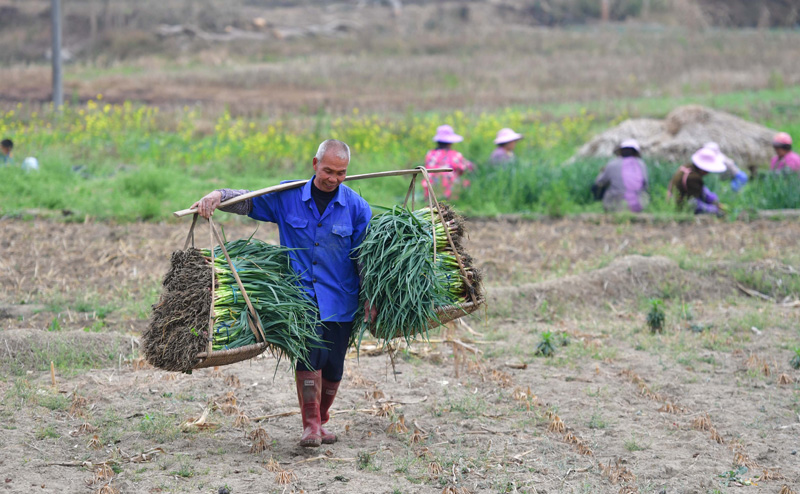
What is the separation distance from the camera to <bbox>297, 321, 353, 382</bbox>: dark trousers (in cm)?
433

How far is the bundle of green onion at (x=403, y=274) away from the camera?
4.29m

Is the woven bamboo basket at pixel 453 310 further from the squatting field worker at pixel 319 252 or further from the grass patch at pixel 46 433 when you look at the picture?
the grass patch at pixel 46 433

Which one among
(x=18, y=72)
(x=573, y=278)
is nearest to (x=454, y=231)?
(x=573, y=278)

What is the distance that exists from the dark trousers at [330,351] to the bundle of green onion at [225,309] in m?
0.06

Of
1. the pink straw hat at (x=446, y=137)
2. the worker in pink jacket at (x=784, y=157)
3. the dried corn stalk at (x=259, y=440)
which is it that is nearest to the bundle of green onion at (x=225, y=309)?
the dried corn stalk at (x=259, y=440)

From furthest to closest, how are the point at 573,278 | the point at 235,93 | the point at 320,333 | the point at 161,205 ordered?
the point at 235,93, the point at 161,205, the point at 573,278, the point at 320,333

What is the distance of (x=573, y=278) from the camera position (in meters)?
7.77

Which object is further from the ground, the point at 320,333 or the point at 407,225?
the point at 407,225

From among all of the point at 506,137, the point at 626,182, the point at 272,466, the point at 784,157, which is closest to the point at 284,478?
the point at 272,466

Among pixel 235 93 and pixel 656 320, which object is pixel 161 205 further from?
pixel 235 93

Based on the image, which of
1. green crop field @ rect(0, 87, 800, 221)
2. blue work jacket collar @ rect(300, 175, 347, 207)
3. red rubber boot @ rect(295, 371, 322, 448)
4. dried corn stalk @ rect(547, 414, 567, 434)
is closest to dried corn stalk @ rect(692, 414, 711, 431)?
dried corn stalk @ rect(547, 414, 567, 434)

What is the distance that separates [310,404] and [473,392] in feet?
4.78

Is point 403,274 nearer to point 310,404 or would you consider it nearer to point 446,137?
point 310,404

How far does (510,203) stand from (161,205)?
4.37m
